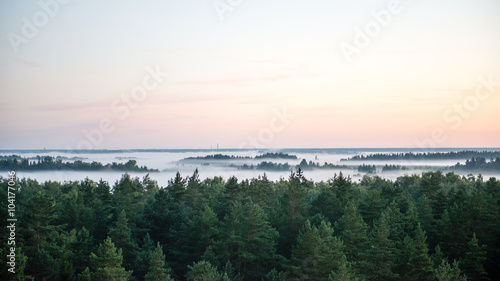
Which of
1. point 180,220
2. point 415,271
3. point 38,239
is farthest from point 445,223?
point 38,239

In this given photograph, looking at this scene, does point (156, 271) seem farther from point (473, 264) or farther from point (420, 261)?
point (473, 264)

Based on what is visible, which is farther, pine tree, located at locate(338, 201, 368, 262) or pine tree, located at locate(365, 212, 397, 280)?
pine tree, located at locate(338, 201, 368, 262)

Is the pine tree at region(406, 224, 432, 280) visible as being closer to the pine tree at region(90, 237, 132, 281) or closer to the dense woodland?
the dense woodland

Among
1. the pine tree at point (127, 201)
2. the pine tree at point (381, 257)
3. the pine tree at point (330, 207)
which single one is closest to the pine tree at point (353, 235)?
the pine tree at point (381, 257)

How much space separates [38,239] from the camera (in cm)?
4775

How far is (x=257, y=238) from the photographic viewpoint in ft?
155

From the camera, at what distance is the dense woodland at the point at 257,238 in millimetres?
40000

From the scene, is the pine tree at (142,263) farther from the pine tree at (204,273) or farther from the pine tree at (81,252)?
the pine tree at (204,273)

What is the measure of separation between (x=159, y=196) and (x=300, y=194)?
18642mm

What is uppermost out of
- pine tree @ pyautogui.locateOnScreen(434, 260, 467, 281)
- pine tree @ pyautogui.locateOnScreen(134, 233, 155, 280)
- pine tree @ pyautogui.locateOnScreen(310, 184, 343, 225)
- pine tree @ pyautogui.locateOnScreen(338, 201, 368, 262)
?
pine tree @ pyautogui.locateOnScreen(310, 184, 343, 225)

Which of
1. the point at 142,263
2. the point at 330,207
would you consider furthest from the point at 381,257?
the point at 142,263

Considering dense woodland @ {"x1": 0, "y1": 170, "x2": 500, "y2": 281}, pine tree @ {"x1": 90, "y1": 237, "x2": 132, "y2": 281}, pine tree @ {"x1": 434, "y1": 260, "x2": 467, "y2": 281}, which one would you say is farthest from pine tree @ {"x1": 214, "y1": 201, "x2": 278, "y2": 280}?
pine tree @ {"x1": 434, "y1": 260, "x2": 467, "y2": 281}

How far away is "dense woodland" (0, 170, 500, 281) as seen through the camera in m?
40.0

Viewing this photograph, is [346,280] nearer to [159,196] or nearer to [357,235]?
[357,235]
